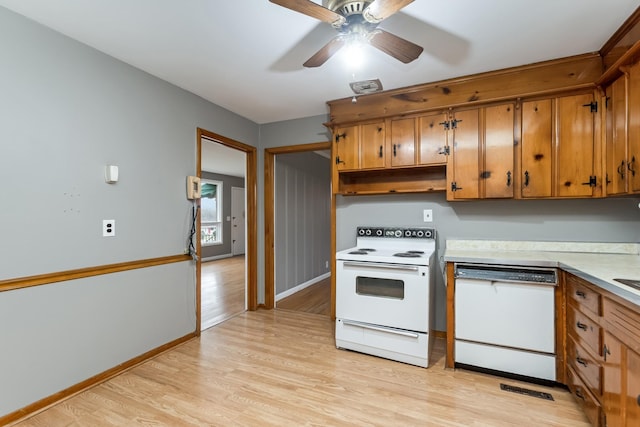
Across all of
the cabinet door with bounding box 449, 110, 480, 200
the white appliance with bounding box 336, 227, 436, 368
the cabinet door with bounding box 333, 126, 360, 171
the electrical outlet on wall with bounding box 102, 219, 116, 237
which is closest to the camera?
the electrical outlet on wall with bounding box 102, 219, 116, 237

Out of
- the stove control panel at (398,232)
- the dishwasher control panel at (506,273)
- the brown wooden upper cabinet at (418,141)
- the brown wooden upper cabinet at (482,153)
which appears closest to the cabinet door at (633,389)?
the dishwasher control panel at (506,273)

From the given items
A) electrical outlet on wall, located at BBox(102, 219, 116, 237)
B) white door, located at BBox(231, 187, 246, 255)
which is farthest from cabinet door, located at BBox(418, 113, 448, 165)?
white door, located at BBox(231, 187, 246, 255)

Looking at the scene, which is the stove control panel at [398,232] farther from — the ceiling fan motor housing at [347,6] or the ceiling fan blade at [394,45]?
the ceiling fan motor housing at [347,6]

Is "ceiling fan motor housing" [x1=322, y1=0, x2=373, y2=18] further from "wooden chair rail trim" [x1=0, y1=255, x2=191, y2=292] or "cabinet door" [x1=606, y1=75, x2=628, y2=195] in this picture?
"wooden chair rail trim" [x1=0, y1=255, x2=191, y2=292]

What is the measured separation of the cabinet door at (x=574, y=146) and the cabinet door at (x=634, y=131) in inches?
14.9

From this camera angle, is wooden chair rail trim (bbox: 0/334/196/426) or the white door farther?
the white door

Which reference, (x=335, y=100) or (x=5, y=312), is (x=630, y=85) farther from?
(x=5, y=312)

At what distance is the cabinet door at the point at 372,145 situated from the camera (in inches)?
113

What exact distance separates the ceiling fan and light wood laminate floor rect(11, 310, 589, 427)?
85.6 inches

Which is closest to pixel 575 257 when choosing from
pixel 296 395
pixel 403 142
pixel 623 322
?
pixel 623 322

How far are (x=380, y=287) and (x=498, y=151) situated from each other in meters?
1.51

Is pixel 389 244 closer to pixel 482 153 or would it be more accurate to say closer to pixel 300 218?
pixel 482 153

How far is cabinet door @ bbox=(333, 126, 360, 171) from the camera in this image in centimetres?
299

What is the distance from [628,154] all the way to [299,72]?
2339 mm
